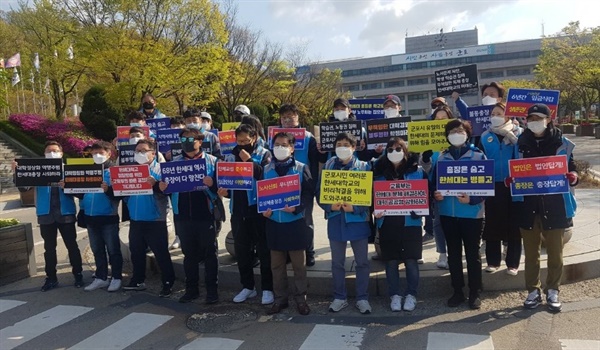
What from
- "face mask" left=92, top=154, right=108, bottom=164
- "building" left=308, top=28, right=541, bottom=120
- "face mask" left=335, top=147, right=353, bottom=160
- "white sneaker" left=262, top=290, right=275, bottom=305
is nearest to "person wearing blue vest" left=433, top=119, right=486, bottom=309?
"face mask" left=335, top=147, right=353, bottom=160

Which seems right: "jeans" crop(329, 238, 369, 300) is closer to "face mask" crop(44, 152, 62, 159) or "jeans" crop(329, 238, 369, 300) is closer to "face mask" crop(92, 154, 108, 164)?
"face mask" crop(92, 154, 108, 164)

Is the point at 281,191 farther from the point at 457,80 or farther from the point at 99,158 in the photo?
the point at 457,80

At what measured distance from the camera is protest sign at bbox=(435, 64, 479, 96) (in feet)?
25.7

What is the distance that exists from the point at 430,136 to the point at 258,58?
83.1 feet

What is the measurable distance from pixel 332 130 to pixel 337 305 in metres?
2.19

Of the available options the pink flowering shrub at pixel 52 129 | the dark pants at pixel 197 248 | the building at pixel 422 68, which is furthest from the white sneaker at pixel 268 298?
the building at pixel 422 68

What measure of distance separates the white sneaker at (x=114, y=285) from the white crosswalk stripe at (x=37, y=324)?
1.82 feet

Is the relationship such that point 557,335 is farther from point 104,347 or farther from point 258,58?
point 258,58

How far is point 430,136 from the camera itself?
5.90 m

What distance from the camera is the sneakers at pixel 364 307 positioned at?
17.1 feet

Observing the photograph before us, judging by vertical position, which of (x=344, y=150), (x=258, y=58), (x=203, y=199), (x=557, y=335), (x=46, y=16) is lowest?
(x=557, y=335)

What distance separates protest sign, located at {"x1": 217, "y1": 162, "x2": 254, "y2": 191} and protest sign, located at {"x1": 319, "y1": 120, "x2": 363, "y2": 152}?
3.65 ft

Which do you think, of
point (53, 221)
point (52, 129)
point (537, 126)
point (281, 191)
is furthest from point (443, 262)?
point (52, 129)

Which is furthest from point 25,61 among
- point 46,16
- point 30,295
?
point 30,295
